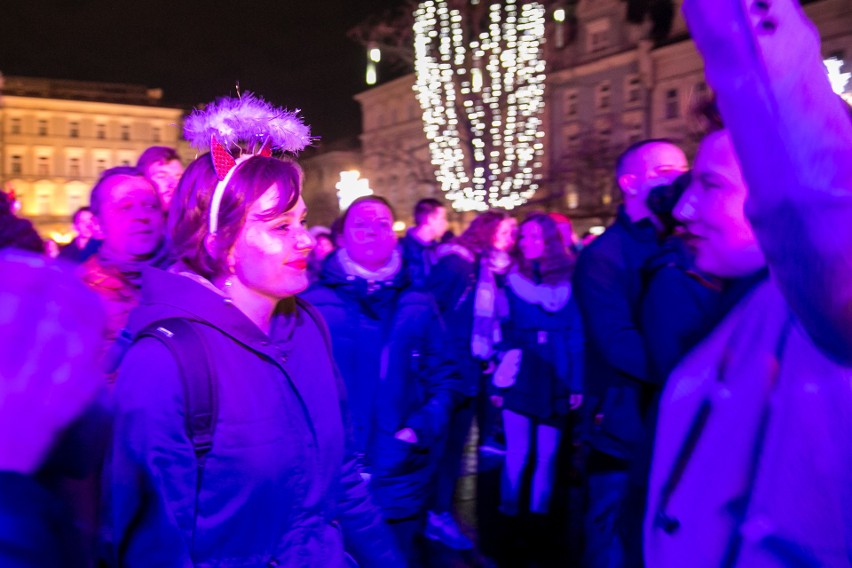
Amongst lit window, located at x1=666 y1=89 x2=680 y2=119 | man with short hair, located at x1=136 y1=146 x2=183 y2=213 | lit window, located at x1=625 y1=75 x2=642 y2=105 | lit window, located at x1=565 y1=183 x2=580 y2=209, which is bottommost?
man with short hair, located at x1=136 y1=146 x2=183 y2=213

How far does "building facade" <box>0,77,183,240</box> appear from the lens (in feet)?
235

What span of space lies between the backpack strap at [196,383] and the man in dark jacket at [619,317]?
224 centimetres

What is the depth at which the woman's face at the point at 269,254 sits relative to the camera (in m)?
2.34

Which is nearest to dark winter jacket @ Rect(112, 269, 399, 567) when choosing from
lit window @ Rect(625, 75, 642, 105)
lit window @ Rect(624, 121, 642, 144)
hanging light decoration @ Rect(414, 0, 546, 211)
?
A: hanging light decoration @ Rect(414, 0, 546, 211)

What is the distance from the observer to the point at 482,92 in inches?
760

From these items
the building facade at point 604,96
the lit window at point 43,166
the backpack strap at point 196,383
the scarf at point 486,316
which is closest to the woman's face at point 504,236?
the scarf at point 486,316

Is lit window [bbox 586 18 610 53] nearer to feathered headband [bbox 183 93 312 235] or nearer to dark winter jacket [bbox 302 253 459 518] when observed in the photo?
dark winter jacket [bbox 302 253 459 518]

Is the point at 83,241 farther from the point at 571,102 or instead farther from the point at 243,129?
the point at 571,102

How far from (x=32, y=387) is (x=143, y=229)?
2.78 meters

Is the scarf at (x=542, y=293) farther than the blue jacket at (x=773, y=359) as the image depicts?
Yes

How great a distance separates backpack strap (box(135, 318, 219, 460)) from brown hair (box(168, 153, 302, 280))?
326 mm

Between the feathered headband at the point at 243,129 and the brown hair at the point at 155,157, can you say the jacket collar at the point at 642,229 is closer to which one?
the feathered headband at the point at 243,129

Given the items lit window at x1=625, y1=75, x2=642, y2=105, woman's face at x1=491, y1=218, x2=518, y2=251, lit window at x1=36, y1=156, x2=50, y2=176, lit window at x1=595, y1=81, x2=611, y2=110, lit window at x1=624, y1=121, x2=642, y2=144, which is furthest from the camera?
lit window at x1=36, y1=156, x2=50, y2=176

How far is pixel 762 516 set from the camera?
45.6 inches
